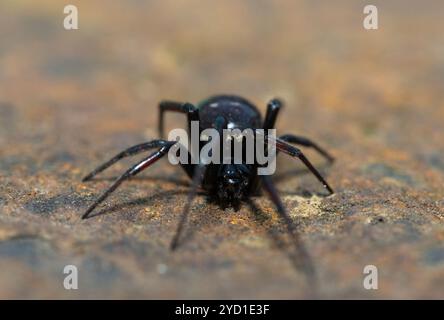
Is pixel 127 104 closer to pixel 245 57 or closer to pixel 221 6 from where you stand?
pixel 245 57

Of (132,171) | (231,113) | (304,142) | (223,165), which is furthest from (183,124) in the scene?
(132,171)

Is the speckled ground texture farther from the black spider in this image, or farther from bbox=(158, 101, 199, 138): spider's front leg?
bbox=(158, 101, 199, 138): spider's front leg

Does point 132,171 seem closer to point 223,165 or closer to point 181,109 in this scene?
point 223,165

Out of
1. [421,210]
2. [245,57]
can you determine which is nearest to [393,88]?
[245,57]

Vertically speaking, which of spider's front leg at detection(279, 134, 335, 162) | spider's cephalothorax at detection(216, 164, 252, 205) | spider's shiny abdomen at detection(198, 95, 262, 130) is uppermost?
spider's shiny abdomen at detection(198, 95, 262, 130)

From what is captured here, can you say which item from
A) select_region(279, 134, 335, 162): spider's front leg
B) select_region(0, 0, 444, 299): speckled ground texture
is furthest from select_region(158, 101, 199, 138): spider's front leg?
select_region(279, 134, 335, 162): spider's front leg

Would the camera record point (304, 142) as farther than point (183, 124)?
No
